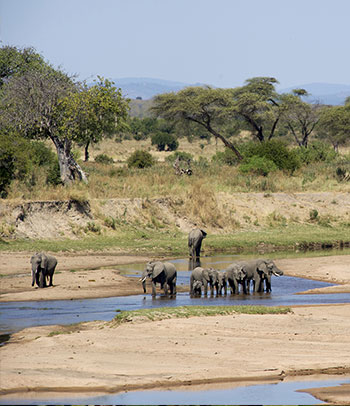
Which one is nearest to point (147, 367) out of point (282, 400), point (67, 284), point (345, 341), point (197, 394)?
point (197, 394)

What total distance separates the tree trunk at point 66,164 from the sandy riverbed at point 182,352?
90.0ft

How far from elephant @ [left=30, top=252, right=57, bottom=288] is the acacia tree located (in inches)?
832

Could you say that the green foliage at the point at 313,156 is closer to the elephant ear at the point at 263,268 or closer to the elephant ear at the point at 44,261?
the elephant ear at the point at 263,268

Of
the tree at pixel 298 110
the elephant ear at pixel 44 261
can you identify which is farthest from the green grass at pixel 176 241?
the tree at pixel 298 110

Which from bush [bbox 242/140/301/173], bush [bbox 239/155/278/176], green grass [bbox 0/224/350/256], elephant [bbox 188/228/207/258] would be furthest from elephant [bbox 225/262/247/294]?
bush [bbox 242/140/301/173]

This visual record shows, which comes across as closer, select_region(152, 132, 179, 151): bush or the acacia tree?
the acacia tree

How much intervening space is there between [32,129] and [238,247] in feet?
49.6

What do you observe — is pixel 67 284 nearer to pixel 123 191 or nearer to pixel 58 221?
pixel 58 221

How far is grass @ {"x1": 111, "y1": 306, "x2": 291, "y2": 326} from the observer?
754 inches

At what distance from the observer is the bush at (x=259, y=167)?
5591cm

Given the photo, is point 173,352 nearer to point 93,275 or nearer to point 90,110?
point 93,275

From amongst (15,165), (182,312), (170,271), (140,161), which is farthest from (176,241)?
(140,161)

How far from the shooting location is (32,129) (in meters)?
48.3

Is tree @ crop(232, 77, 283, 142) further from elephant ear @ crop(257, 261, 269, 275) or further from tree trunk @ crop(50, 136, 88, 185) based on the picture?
elephant ear @ crop(257, 261, 269, 275)
